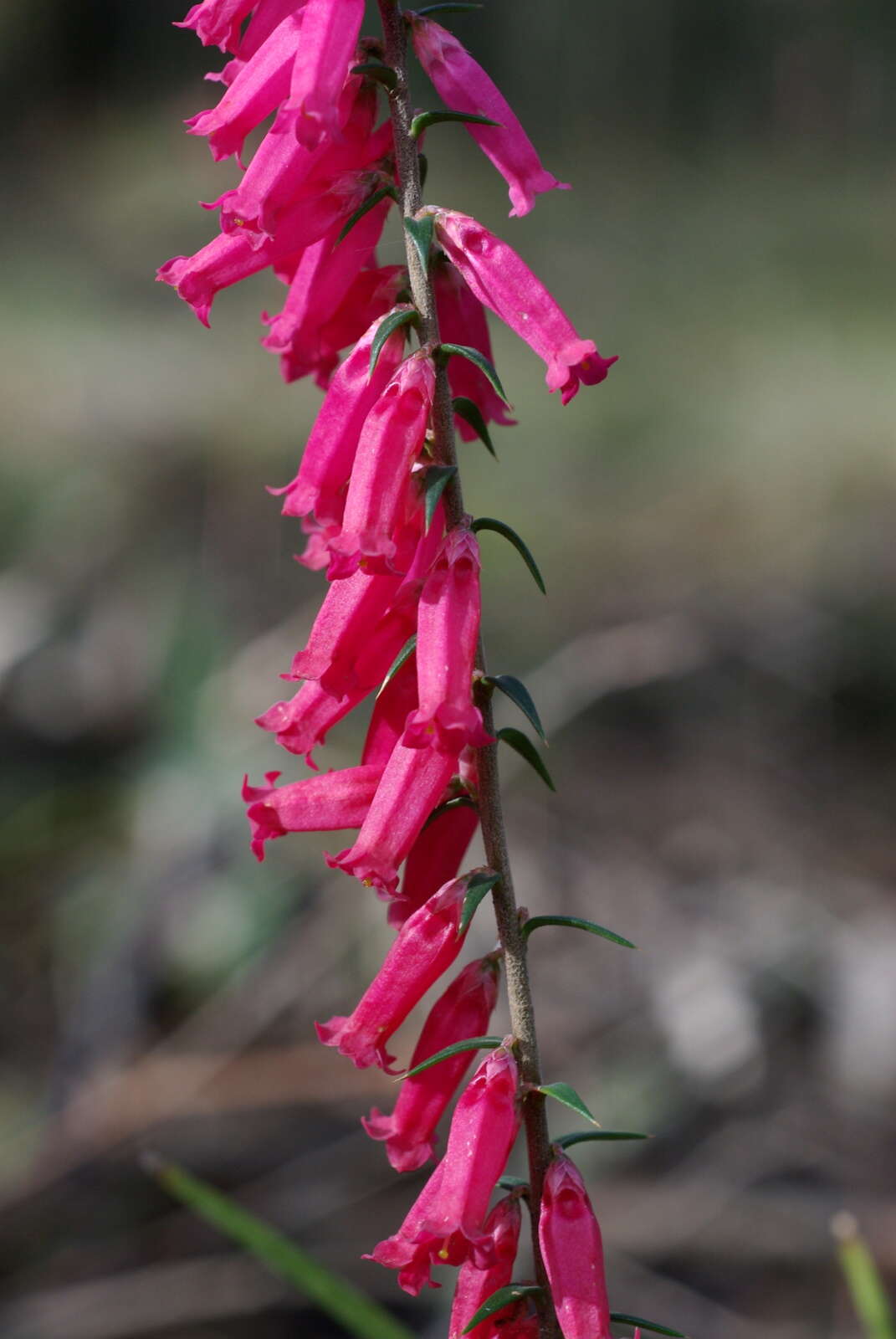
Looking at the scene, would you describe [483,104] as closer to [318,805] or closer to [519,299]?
[519,299]

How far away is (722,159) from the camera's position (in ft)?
22.0

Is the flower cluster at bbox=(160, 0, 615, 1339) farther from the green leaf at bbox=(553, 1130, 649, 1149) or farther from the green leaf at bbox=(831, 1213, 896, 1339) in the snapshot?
the green leaf at bbox=(831, 1213, 896, 1339)

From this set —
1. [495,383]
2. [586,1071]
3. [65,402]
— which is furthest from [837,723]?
[65,402]

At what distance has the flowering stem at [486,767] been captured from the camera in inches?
32.9

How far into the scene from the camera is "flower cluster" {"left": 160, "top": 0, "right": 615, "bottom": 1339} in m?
0.84

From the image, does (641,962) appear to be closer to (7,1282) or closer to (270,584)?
(7,1282)

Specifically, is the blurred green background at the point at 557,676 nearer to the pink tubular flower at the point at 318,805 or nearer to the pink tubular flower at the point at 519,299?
the pink tubular flower at the point at 318,805

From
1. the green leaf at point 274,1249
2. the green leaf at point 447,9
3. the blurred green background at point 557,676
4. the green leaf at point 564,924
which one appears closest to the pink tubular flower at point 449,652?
the green leaf at point 564,924

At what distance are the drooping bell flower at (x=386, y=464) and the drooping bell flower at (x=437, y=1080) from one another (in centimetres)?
32

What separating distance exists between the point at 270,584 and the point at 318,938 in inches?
105

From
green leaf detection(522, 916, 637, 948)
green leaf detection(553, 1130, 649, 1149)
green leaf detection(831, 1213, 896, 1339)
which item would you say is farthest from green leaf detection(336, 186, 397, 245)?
green leaf detection(831, 1213, 896, 1339)

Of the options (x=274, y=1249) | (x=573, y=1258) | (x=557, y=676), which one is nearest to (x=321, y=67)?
(x=573, y=1258)

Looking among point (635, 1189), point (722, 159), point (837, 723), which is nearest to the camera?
point (635, 1189)

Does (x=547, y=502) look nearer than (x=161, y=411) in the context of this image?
Yes
